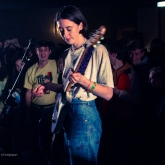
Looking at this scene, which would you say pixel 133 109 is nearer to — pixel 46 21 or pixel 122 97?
pixel 122 97

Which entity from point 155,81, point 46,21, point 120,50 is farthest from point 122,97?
point 46,21

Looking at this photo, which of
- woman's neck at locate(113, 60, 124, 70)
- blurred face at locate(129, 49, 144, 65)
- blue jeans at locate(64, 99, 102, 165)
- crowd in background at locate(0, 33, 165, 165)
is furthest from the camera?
blurred face at locate(129, 49, 144, 65)

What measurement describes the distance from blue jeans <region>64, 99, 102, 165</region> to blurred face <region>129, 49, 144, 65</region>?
2418 millimetres

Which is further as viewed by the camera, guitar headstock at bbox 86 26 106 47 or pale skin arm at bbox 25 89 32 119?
pale skin arm at bbox 25 89 32 119

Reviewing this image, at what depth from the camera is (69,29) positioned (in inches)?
75.0

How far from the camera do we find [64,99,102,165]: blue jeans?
6.07 feet

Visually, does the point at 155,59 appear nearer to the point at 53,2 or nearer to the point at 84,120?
the point at 84,120

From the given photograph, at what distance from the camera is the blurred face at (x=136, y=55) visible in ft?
13.5

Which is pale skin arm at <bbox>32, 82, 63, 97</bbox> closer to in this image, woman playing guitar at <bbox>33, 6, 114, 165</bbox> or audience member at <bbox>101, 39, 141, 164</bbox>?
woman playing guitar at <bbox>33, 6, 114, 165</bbox>

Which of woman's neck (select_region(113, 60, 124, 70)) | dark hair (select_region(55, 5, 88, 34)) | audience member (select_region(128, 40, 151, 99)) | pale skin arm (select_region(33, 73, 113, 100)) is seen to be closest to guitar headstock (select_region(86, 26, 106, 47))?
dark hair (select_region(55, 5, 88, 34))

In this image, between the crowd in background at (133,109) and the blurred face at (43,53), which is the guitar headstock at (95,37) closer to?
the crowd in background at (133,109)

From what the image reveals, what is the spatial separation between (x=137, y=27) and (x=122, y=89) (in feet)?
25.3

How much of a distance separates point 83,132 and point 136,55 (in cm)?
253

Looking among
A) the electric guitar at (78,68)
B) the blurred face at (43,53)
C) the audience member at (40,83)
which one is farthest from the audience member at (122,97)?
the electric guitar at (78,68)
